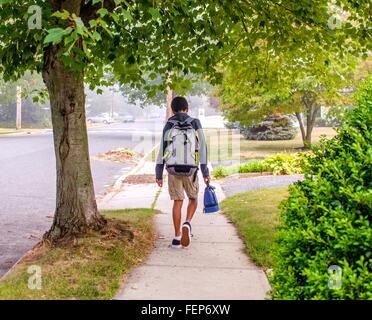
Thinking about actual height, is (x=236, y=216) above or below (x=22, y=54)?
below

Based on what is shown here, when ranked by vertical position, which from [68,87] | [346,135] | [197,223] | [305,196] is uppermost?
[68,87]

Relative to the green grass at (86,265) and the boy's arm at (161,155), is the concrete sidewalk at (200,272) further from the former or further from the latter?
the boy's arm at (161,155)

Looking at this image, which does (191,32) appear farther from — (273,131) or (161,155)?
(273,131)

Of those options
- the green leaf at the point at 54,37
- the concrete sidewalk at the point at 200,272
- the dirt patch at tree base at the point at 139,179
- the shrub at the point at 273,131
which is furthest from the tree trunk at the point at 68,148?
the shrub at the point at 273,131

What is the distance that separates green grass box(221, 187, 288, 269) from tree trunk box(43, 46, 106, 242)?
2.14 meters

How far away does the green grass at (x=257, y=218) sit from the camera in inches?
247

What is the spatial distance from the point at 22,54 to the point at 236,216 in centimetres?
439

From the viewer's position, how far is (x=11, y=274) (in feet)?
17.5

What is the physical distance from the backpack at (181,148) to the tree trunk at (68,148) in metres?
1.14

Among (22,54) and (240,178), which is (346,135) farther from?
(240,178)

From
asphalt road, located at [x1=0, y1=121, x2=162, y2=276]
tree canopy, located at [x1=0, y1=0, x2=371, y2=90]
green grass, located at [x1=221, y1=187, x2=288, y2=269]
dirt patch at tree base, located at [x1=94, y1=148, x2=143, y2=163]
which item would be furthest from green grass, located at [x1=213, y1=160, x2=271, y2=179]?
dirt patch at tree base, located at [x1=94, y1=148, x2=143, y2=163]

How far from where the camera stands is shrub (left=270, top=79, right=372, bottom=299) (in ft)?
7.52
